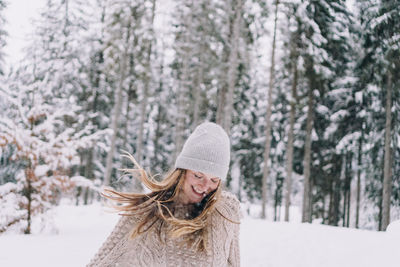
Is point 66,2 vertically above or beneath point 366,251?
above

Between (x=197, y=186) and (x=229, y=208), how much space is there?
1.02 ft

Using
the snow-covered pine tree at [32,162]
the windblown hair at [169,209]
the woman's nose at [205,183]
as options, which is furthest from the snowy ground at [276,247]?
the woman's nose at [205,183]

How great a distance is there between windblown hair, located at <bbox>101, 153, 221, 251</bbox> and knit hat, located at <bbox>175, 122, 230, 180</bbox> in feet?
0.40

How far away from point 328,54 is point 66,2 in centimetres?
1482

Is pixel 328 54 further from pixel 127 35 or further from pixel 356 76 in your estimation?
pixel 127 35

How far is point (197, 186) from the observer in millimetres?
2373

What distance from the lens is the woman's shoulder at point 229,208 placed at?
2.45m

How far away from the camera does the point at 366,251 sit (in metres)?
8.77

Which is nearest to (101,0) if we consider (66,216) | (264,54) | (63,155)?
(264,54)

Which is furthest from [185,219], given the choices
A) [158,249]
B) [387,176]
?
[387,176]

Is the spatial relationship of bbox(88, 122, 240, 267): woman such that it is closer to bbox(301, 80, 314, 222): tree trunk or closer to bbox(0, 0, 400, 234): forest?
bbox(0, 0, 400, 234): forest

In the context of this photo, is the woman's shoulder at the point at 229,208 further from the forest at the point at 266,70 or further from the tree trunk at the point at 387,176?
the tree trunk at the point at 387,176

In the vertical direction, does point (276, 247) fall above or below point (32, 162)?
below

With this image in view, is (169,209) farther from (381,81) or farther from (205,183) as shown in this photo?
(381,81)
